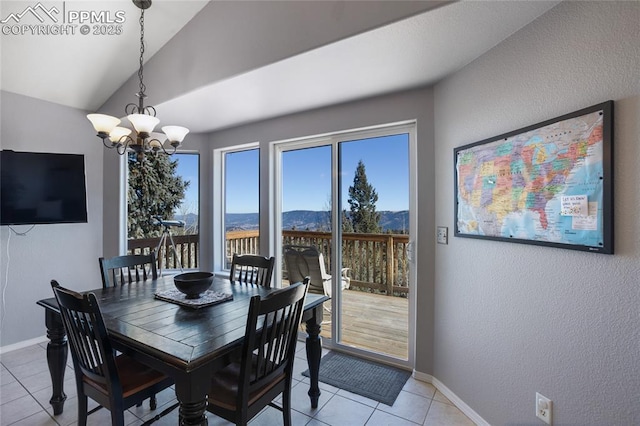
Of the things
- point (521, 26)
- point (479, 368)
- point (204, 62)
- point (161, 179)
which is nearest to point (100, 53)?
point (204, 62)

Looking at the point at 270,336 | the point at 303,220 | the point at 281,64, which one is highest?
the point at 281,64

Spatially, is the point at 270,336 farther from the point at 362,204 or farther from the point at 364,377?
the point at 362,204

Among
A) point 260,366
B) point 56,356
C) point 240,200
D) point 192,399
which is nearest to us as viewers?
point 192,399

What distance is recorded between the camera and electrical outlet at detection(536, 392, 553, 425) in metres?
1.49

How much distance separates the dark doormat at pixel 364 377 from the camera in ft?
7.41

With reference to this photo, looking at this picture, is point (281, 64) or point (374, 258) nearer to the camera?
point (281, 64)

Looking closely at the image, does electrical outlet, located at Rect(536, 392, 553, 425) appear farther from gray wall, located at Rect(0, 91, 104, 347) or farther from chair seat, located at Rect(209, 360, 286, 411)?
gray wall, located at Rect(0, 91, 104, 347)

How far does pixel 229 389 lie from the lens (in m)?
1.51

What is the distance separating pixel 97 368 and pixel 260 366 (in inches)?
32.9

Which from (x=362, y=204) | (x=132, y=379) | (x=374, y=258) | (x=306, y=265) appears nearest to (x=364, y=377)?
(x=374, y=258)

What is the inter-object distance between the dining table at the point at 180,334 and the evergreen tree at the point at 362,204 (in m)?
0.99

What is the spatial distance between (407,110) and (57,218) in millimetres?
3524

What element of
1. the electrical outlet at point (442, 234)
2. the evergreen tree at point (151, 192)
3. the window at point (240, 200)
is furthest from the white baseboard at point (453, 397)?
the evergreen tree at point (151, 192)

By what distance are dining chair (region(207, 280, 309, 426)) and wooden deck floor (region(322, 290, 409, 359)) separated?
1.32 m
